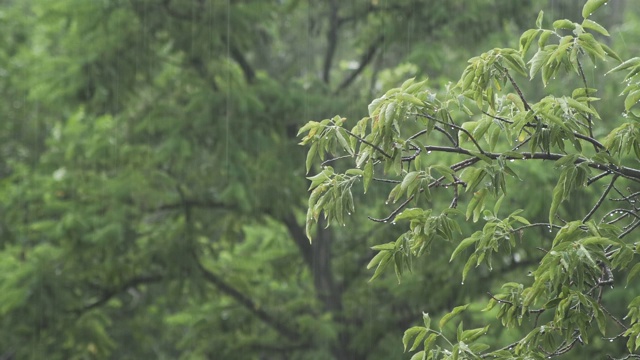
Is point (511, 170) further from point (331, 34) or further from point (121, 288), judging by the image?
point (331, 34)

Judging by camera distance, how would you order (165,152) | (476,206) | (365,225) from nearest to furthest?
1. (476,206)
2. (165,152)
3. (365,225)

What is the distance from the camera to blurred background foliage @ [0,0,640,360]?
8.86 m

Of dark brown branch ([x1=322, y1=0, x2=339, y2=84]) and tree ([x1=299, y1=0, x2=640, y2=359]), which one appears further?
dark brown branch ([x1=322, y1=0, x2=339, y2=84])

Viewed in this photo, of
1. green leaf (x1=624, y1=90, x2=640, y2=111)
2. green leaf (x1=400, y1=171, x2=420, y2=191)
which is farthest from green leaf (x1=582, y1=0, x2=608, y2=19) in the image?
green leaf (x1=400, y1=171, x2=420, y2=191)

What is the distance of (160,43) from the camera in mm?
9461

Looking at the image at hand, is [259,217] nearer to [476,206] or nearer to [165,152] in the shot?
[165,152]

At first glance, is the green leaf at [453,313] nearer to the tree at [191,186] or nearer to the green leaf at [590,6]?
the green leaf at [590,6]

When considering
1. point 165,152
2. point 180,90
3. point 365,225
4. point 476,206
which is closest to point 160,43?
point 180,90

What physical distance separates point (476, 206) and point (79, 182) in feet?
20.8

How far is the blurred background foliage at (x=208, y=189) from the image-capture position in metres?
8.86

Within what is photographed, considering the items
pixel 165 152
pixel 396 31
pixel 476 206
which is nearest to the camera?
pixel 476 206

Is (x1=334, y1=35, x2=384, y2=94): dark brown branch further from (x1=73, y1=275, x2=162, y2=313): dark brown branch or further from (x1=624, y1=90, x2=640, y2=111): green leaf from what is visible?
(x1=624, y1=90, x2=640, y2=111): green leaf

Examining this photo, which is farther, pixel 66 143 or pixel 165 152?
pixel 66 143

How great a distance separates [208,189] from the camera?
31.1 feet
